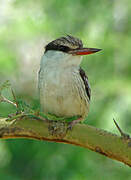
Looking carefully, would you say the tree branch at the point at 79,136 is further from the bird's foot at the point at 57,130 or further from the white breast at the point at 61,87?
the white breast at the point at 61,87

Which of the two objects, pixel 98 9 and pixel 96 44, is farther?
pixel 98 9

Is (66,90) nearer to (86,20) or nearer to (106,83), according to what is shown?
(106,83)

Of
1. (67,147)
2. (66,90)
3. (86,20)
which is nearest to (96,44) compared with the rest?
(86,20)

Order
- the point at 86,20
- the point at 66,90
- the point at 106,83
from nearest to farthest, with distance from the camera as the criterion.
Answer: the point at 66,90, the point at 106,83, the point at 86,20

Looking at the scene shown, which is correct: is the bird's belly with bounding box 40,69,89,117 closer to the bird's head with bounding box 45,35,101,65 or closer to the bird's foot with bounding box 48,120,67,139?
the bird's head with bounding box 45,35,101,65

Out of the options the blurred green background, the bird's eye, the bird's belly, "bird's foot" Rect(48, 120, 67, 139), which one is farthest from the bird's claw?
the blurred green background

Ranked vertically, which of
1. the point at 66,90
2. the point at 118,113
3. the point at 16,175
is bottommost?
the point at 16,175

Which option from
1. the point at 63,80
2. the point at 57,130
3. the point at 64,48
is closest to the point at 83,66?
the point at 64,48
